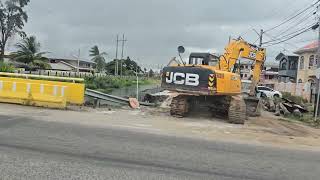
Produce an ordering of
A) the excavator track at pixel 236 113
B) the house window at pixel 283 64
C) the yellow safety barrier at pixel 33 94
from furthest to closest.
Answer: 1. the house window at pixel 283 64
2. the excavator track at pixel 236 113
3. the yellow safety barrier at pixel 33 94

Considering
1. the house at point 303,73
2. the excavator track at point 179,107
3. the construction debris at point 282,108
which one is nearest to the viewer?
the excavator track at point 179,107

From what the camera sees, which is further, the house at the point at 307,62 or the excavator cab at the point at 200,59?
the house at the point at 307,62

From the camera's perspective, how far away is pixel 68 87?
18.8 meters

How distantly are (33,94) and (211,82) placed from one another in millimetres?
7122

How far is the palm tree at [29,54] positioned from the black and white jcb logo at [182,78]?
58.0m

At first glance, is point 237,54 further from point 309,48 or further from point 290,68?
point 290,68

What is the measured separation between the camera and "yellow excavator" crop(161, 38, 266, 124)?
59.5 ft

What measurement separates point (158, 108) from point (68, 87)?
489cm

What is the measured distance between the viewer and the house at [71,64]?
112 m

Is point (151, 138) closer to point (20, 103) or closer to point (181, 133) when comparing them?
point (181, 133)

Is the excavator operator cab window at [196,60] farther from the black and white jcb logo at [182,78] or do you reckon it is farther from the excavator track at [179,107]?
the excavator track at [179,107]

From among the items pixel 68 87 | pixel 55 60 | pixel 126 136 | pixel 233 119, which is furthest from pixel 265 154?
pixel 55 60

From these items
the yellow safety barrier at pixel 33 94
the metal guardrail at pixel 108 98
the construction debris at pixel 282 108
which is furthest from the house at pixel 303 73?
the yellow safety barrier at pixel 33 94

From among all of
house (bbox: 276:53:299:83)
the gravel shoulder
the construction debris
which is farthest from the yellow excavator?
house (bbox: 276:53:299:83)
